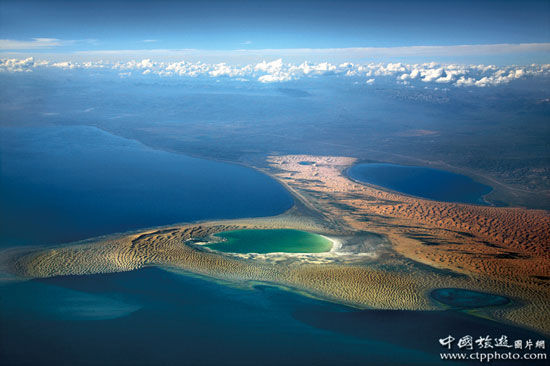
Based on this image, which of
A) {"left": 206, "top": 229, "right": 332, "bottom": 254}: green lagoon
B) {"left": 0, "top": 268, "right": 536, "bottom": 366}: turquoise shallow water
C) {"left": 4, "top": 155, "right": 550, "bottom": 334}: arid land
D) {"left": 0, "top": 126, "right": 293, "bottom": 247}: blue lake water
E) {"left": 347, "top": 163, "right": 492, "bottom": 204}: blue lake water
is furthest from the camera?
{"left": 347, "top": 163, "right": 492, "bottom": 204}: blue lake water

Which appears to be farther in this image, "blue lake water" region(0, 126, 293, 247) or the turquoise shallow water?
"blue lake water" region(0, 126, 293, 247)

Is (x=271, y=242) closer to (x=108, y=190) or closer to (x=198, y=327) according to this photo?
(x=198, y=327)

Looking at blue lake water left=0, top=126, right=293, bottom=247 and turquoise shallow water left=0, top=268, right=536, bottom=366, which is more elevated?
blue lake water left=0, top=126, right=293, bottom=247

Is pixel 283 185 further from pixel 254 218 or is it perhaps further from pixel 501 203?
pixel 501 203

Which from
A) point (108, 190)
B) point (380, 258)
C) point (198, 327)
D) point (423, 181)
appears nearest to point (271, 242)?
point (380, 258)

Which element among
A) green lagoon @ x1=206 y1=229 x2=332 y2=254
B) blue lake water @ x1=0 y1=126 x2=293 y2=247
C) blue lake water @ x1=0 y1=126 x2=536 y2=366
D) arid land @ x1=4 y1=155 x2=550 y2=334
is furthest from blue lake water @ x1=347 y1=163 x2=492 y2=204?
blue lake water @ x1=0 y1=126 x2=536 y2=366

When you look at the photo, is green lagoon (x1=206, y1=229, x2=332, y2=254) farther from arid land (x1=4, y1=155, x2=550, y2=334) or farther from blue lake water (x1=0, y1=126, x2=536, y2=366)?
blue lake water (x1=0, y1=126, x2=536, y2=366)
